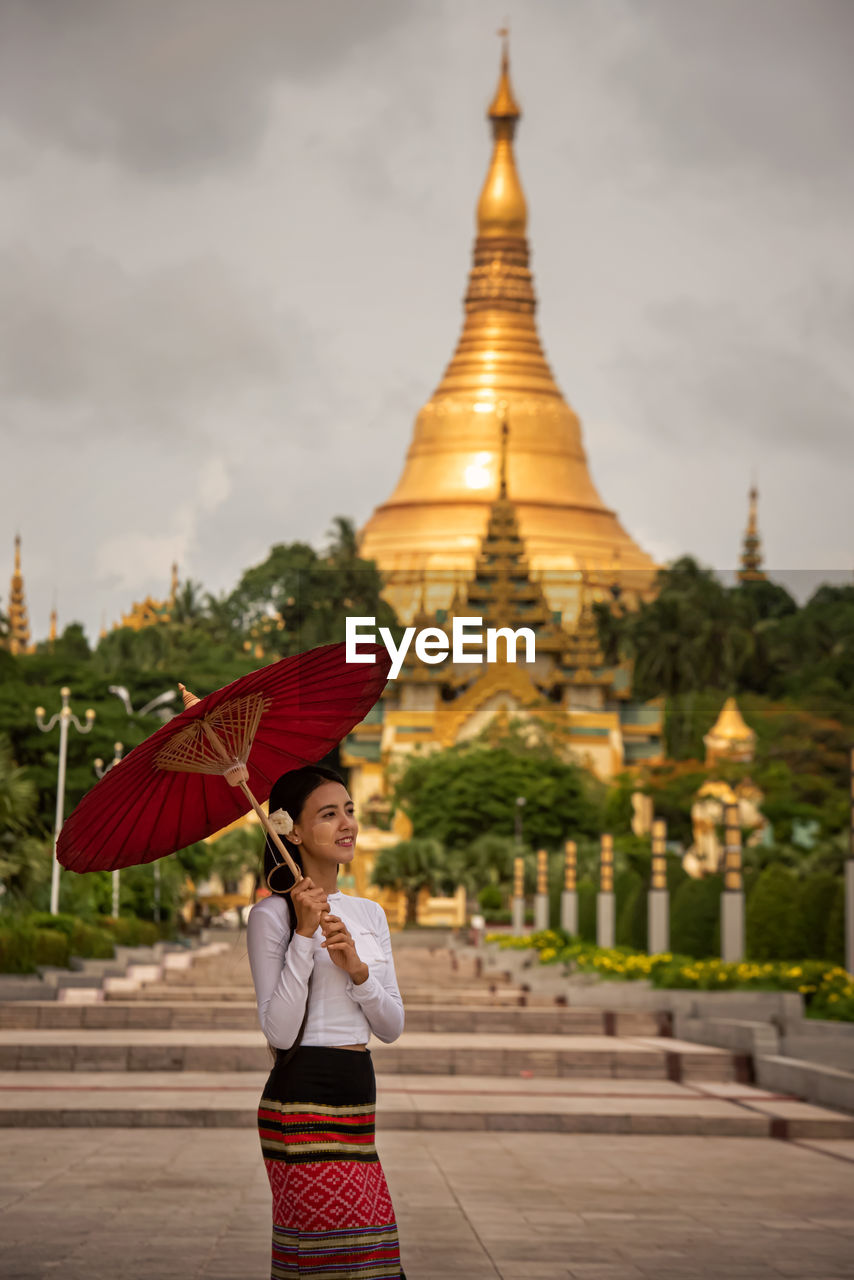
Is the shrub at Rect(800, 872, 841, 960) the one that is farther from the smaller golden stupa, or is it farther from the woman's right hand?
the smaller golden stupa

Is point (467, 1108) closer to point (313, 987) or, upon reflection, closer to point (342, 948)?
point (313, 987)

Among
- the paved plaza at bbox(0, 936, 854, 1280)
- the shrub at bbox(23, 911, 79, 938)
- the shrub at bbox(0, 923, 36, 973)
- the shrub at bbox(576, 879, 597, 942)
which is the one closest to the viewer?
the paved plaza at bbox(0, 936, 854, 1280)

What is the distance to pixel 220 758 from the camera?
527 cm

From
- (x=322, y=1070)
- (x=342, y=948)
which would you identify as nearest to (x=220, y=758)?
(x=342, y=948)

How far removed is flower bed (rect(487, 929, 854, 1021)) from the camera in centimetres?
1888

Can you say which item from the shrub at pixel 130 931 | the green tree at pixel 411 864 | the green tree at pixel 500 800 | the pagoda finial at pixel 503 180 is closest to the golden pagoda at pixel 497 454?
the pagoda finial at pixel 503 180

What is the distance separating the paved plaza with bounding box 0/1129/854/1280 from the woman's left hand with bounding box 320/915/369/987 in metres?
3.05

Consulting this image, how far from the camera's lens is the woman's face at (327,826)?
16.6 ft

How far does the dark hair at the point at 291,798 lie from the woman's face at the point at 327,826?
0.02m

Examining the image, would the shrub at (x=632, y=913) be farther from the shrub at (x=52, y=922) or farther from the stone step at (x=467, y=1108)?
the stone step at (x=467, y=1108)

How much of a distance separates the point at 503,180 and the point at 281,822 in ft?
267

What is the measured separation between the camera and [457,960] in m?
39.0

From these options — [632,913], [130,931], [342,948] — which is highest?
[342,948]

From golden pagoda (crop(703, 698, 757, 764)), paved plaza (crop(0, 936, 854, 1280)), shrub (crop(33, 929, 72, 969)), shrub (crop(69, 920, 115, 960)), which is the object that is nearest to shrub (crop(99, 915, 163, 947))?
shrub (crop(69, 920, 115, 960))
